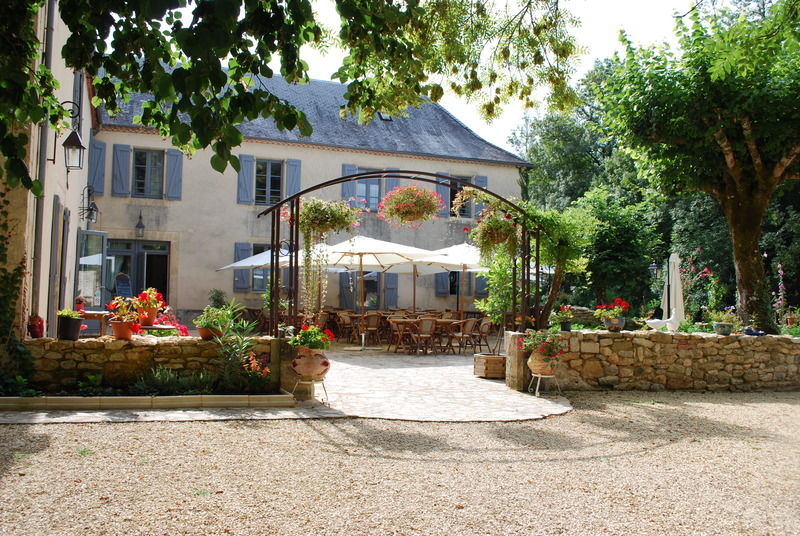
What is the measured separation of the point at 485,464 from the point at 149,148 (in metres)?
13.2

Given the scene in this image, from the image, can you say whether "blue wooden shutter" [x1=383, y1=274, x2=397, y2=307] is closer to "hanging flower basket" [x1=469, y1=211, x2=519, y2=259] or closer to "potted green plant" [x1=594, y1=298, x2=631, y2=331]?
"hanging flower basket" [x1=469, y1=211, x2=519, y2=259]

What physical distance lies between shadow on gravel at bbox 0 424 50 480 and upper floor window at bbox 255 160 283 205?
11.7 meters

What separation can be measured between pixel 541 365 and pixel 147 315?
4339 mm

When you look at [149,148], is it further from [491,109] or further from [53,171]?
[491,109]

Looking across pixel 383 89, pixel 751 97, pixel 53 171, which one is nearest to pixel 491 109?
pixel 383 89

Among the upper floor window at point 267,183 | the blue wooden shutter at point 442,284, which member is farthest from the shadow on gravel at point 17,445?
the blue wooden shutter at point 442,284

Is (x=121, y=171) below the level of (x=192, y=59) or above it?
above

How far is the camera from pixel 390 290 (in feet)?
57.1

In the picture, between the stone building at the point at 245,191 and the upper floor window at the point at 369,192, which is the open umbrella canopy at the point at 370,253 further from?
the upper floor window at the point at 369,192

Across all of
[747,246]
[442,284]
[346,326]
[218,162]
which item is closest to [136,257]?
[346,326]

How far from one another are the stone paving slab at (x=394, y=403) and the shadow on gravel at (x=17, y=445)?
0.28 m

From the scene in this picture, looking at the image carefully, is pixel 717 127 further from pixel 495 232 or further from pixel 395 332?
pixel 395 332

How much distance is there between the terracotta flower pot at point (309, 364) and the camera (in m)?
6.59

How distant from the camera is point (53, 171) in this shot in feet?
26.0
